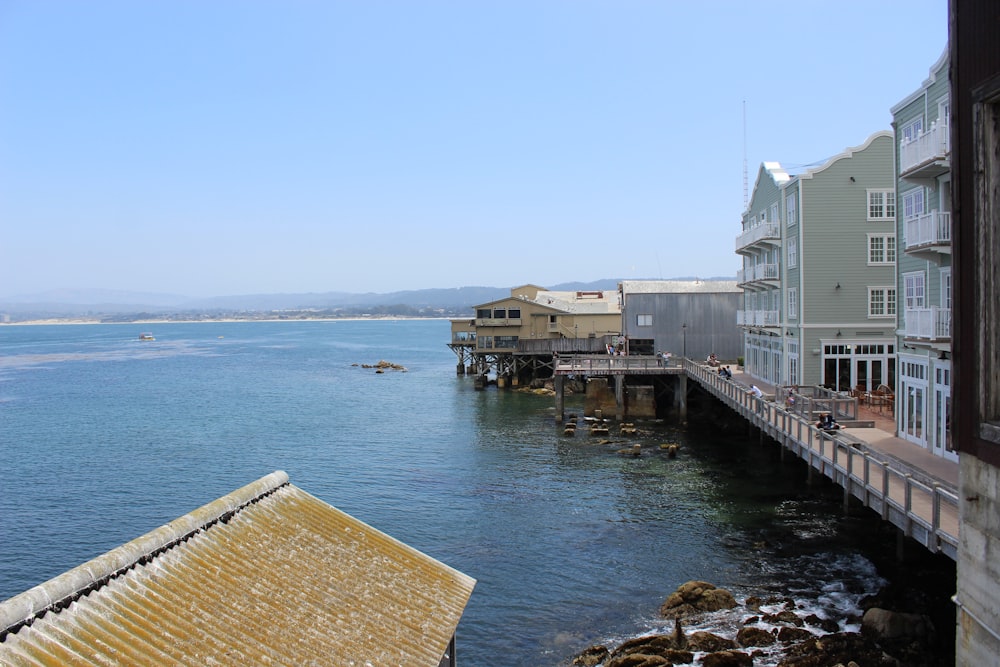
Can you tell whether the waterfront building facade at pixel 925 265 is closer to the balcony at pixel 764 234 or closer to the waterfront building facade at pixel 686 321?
the balcony at pixel 764 234

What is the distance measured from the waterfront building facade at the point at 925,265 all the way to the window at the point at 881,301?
34.9 ft

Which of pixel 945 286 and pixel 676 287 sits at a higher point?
pixel 676 287

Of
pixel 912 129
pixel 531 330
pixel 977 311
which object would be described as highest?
pixel 912 129

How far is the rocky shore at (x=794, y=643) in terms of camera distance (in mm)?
15766

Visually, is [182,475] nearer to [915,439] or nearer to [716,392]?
[716,392]

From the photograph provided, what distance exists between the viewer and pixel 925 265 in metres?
23.9

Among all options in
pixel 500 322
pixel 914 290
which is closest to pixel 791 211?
pixel 914 290

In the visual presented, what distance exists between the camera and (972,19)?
10312 mm

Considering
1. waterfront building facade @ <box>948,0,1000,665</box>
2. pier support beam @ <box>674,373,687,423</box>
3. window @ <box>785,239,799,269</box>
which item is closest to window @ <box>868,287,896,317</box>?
window @ <box>785,239,799,269</box>

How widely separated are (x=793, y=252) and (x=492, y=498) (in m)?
19.5

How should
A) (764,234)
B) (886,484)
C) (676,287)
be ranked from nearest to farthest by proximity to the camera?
(886,484), (764,234), (676,287)

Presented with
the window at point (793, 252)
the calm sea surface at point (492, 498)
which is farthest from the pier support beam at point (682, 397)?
the window at point (793, 252)

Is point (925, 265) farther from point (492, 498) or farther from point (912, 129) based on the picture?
point (492, 498)

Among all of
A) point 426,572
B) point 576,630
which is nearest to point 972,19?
point 426,572
